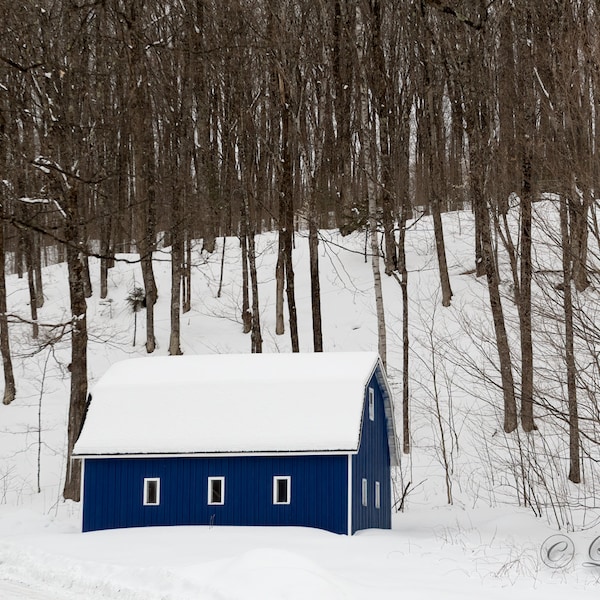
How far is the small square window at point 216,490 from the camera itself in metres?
18.9

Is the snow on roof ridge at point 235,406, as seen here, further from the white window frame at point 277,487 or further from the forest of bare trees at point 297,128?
the forest of bare trees at point 297,128

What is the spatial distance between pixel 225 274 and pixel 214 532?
79.0ft

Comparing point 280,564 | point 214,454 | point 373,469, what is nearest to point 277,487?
point 214,454

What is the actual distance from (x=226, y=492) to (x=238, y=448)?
1.02 m

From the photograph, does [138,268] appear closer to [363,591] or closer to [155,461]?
[155,461]

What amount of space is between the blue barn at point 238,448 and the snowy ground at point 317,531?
0.87 meters

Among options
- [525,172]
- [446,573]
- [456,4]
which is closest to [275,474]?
[446,573]

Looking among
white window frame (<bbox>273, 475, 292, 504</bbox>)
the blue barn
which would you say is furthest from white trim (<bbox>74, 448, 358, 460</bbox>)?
white window frame (<bbox>273, 475, 292, 504</bbox>)

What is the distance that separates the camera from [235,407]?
1972 cm

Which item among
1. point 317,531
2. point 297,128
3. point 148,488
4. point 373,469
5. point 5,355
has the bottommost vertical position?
point 317,531

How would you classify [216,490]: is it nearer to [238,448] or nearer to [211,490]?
[211,490]

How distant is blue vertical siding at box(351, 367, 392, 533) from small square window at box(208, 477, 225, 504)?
113 inches
